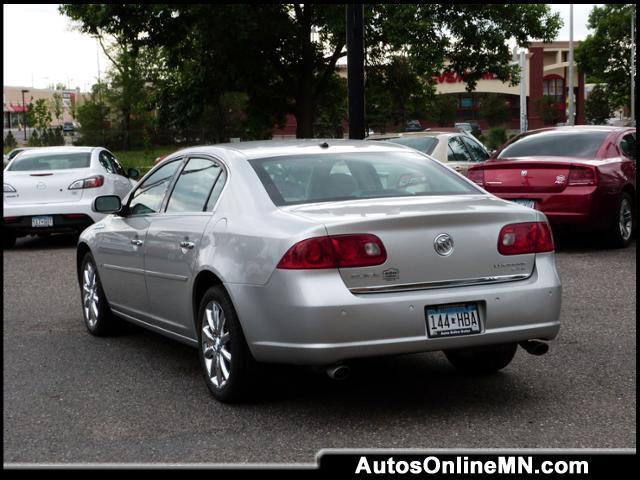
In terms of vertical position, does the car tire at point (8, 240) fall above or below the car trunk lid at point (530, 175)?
below

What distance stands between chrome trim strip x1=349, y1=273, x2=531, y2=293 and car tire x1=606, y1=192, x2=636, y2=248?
24.7 feet

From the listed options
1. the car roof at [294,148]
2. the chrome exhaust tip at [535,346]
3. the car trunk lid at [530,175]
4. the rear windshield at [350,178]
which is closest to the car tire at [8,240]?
the car trunk lid at [530,175]

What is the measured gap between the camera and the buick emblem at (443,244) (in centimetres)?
549

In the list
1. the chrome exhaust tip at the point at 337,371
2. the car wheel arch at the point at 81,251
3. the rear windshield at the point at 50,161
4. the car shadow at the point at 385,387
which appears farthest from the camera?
the rear windshield at the point at 50,161

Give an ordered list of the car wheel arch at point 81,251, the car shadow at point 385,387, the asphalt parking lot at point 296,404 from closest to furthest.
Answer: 1. the asphalt parking lot at point 296,404
2. the car shadow at point 385,387
3. the car wheel arch at point 81,251

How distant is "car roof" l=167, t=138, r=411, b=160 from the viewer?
646 cm

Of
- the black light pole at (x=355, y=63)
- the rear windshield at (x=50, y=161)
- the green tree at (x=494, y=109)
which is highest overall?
the black light pole at (x=355, y=63)

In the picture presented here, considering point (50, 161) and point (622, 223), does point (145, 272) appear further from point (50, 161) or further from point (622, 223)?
point (50, 161)

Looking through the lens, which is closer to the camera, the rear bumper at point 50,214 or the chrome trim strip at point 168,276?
the chrome trim strip at point 168,276

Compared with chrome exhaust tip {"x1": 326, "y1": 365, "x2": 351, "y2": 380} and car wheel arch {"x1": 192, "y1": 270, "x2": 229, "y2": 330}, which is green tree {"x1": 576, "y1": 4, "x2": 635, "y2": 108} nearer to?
car wheel arch {"x1": 192, "y1": 270, "x2": 229, "y2": 330}

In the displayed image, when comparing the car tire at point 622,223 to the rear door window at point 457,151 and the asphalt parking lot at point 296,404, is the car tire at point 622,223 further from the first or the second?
the asphalt parking lot at point 296,404

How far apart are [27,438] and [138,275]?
1990mm

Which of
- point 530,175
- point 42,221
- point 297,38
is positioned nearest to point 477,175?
point 530,175

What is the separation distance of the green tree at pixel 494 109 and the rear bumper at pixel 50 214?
78.0 metres
